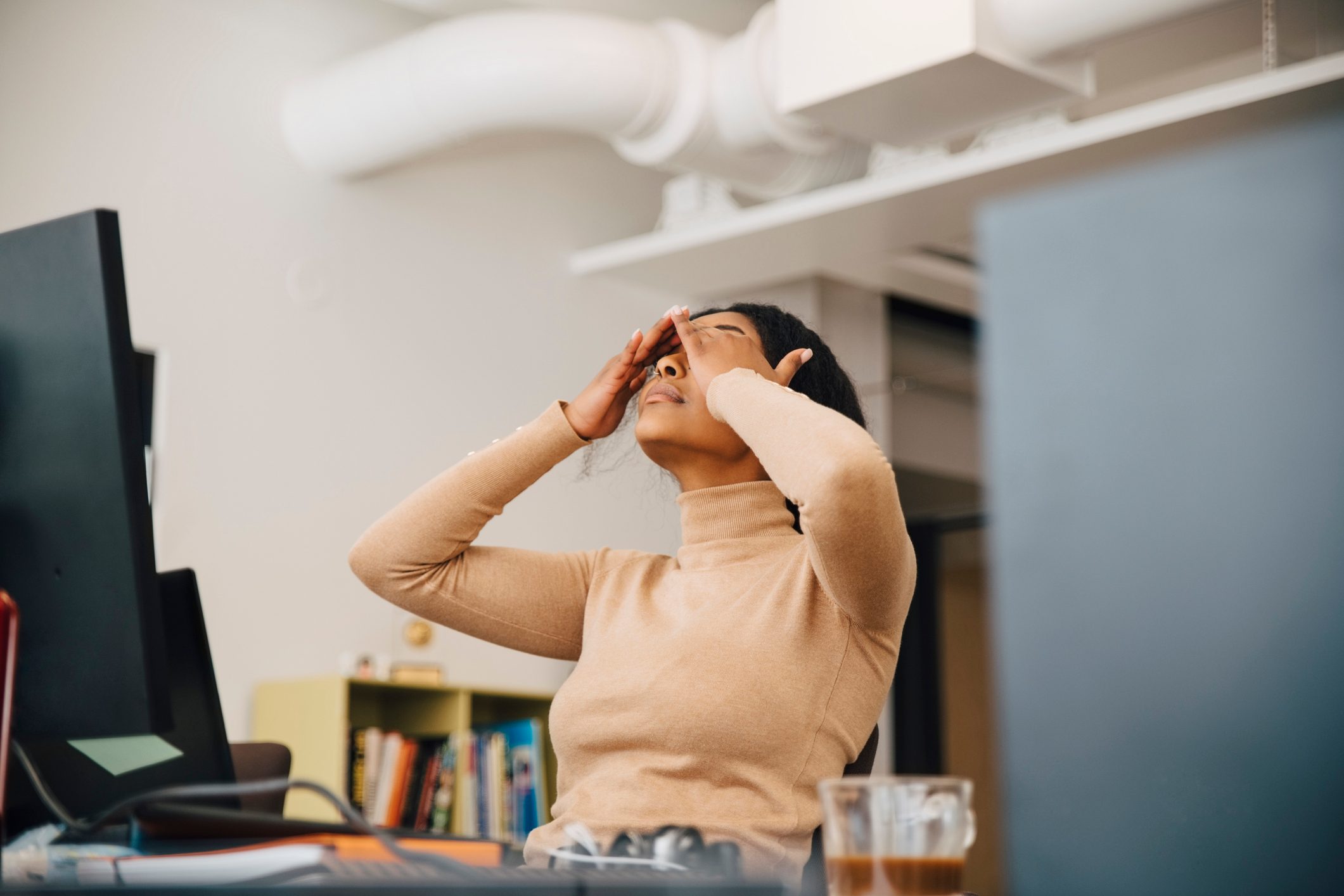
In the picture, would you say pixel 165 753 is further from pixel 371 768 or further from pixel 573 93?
pixel 573 93

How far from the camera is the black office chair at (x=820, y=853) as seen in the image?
1220 millimetres

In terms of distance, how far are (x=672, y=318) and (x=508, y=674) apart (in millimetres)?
2646

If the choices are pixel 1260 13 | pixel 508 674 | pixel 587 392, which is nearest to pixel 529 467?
pixel 587 392

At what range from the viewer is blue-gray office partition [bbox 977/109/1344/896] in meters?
0.46

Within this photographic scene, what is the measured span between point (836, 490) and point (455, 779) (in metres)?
2.49

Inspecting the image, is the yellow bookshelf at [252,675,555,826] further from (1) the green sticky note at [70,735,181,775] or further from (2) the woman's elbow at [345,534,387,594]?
(1) the green sticky note at [70,735,181,775]

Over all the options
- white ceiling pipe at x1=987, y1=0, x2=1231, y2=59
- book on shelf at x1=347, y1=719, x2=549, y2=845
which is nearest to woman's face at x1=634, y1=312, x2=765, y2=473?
white ceiling pipe at x1=987, y1=0, x2=1231, y2=59

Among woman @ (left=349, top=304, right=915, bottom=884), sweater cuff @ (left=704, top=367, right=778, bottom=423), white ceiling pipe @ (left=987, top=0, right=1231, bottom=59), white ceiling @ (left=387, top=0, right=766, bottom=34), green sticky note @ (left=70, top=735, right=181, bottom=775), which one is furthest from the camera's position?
white ceiling @ (left=387, top=0, right=766, bottom=34)

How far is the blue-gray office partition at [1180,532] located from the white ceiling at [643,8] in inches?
138

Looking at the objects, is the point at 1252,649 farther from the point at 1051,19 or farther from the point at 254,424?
the point at 254,424

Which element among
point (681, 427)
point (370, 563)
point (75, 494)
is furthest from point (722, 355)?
point (75, 494)

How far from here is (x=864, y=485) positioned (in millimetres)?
1226

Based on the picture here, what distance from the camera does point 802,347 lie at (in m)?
1.78

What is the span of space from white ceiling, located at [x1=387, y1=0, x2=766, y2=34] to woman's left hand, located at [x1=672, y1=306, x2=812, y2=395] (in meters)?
2.42
